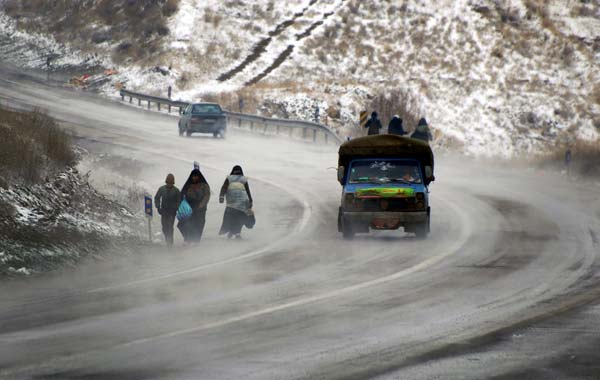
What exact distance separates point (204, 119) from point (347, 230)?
24006mm

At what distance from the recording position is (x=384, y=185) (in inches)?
836

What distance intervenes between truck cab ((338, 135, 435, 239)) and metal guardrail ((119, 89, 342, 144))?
20946 mm

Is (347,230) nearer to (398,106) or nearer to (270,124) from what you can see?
(270,124)

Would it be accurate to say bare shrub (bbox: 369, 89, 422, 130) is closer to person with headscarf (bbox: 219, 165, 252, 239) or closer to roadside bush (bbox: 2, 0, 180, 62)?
roadside bush (bbox: 2, 0, 180, 62)

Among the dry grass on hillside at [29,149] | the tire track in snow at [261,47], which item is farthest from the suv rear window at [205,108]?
the dry grass on hillside at [29,149]

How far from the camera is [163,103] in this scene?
52.8 m

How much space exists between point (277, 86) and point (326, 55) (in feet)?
19.5

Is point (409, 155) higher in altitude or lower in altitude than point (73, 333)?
higher

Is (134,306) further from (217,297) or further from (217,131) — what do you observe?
(217,131)

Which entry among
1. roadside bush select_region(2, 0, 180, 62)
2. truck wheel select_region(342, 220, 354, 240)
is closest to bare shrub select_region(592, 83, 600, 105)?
roadside bush select_region(2, 0, 180, 62)

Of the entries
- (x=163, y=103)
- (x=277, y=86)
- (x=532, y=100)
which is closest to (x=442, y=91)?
(x=532, y=100)

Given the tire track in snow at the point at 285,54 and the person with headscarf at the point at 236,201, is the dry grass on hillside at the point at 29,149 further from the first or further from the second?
the tire track in snow at the point at 285,54

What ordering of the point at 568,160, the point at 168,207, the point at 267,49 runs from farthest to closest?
the point at 267,49
the point at 568,160
the point at 168,207

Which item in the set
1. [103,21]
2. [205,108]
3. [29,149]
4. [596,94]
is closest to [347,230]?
[29,149]
